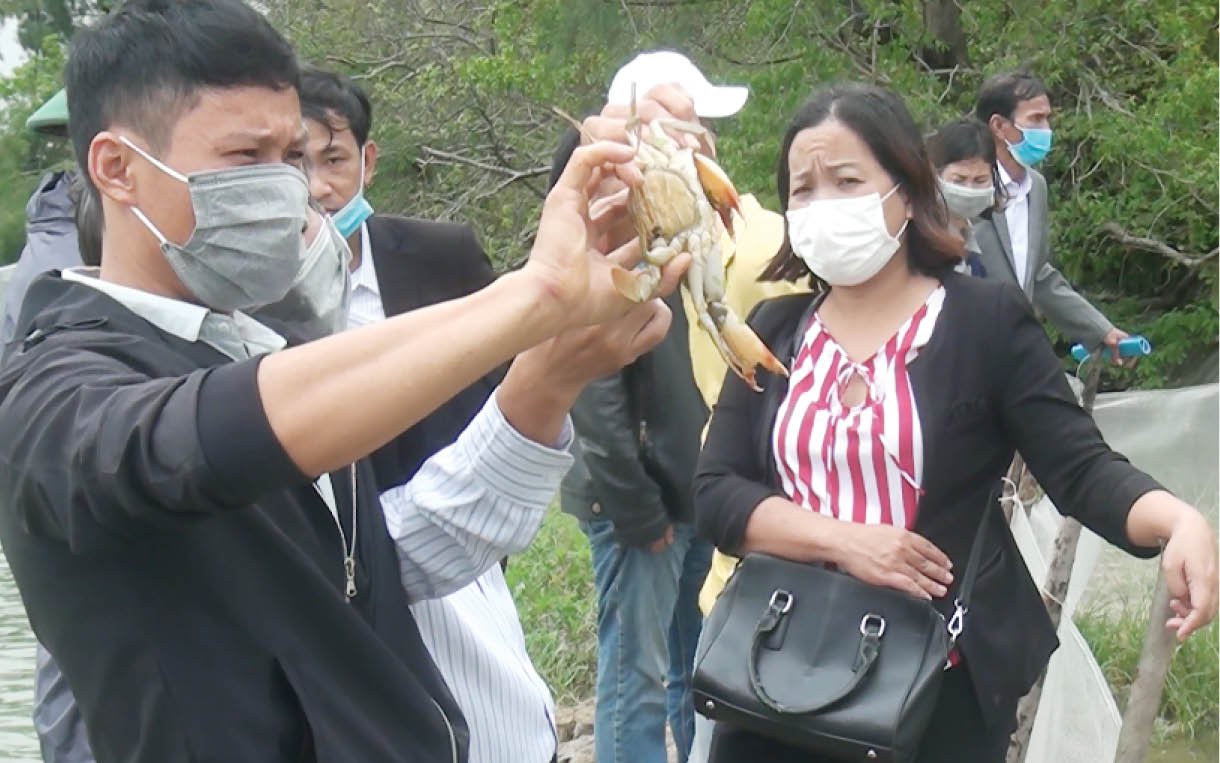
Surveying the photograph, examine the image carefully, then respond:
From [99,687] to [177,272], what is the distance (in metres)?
0.52

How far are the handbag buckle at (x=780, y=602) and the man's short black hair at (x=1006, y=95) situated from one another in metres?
4.39

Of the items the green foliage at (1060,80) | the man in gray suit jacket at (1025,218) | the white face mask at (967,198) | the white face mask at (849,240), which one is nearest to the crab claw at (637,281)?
the white face mask at (849,240)

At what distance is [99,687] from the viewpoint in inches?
72.7

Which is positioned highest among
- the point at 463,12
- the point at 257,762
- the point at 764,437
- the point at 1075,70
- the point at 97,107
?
the point at 97,107

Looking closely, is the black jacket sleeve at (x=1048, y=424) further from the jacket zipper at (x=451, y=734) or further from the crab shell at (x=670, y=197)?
the jacket zipper at (x=451, y=734)

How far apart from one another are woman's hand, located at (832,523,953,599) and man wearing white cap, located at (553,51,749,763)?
1640 mm

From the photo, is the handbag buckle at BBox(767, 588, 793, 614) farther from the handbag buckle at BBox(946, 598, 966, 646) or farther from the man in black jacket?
the man in black jacket

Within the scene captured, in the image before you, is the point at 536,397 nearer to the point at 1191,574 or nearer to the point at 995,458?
the point at 1191,574

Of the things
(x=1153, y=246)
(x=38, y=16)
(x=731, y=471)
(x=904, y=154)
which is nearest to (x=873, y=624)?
(x=731, y=471)

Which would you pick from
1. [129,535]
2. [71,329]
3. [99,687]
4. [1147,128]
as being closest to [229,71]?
[71,329]

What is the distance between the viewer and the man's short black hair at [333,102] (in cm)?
429

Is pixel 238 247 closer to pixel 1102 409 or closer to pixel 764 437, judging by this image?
pixel 764 437

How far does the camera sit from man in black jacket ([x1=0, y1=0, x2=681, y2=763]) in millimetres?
1637

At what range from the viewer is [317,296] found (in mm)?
2355
